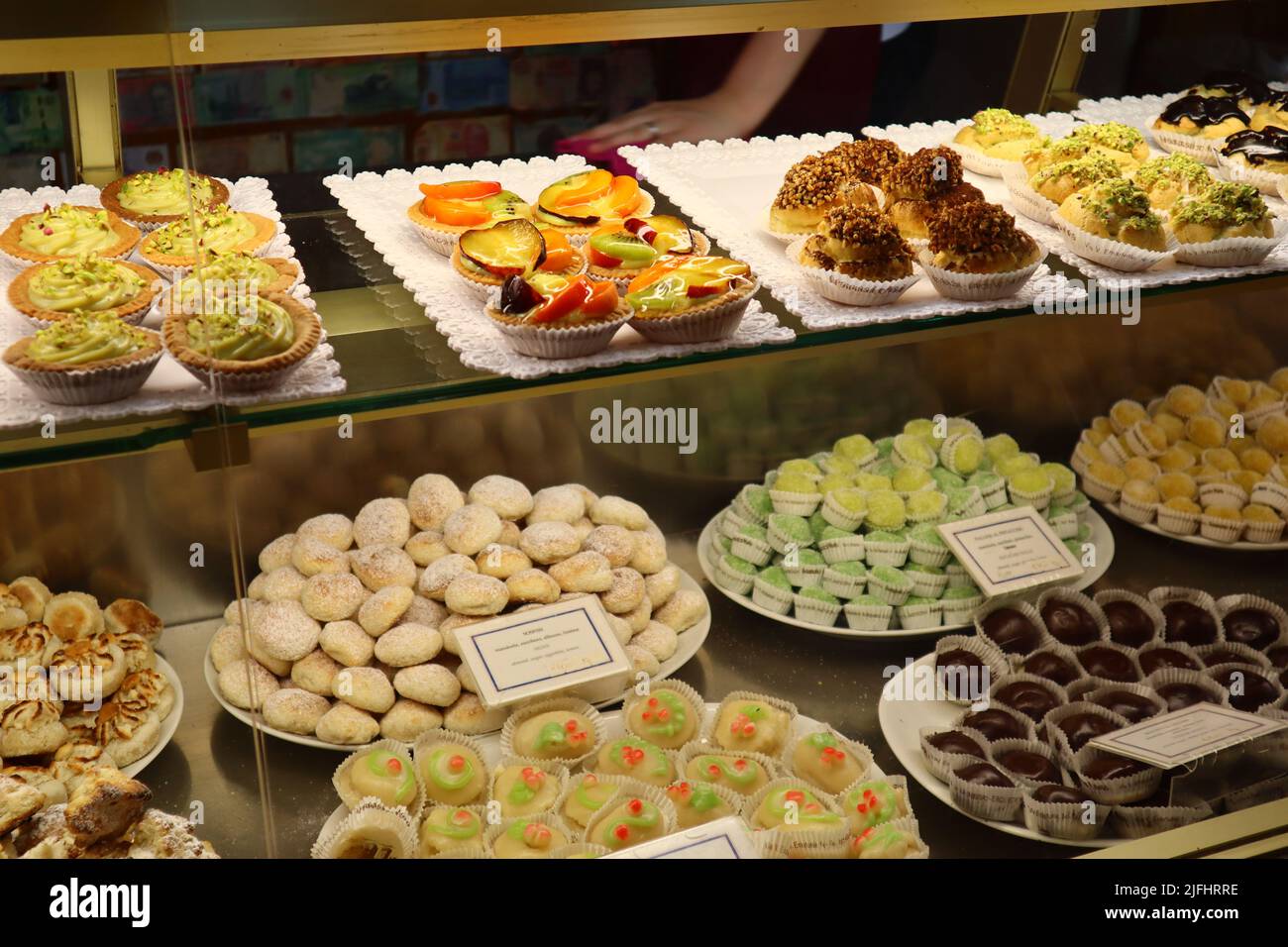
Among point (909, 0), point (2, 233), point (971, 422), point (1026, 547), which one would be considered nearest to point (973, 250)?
point (909, 0)

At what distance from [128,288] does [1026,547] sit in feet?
5.97

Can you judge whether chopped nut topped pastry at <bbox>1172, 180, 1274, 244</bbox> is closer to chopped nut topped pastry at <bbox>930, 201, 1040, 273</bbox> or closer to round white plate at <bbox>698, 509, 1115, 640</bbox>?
chopped nut topped pastry at <bbox>930, 201, 1040, 273</bbox>

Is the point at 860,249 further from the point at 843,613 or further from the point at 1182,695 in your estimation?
the point at 1182,695

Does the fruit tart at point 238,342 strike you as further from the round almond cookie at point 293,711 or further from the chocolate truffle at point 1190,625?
the chocolate truffle at point 1190,625

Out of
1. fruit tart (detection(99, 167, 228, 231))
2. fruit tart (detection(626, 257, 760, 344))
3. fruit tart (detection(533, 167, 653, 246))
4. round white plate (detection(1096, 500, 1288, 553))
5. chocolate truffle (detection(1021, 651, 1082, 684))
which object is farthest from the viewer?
round white plate (detection(1096, 500, 1288, 553))

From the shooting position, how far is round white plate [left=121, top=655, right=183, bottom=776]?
2.20 metres

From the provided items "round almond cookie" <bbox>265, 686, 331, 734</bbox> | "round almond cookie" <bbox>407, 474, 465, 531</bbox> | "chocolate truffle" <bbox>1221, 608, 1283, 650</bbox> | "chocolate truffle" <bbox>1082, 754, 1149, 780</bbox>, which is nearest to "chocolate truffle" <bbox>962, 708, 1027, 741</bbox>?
"chocolate truffle" <bbox>1082, 754, 1149, 780</bbox>

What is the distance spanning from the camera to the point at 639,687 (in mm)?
2434

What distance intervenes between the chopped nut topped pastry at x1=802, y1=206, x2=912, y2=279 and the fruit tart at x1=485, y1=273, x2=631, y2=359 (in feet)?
1.22

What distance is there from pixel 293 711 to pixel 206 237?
31.6 inches

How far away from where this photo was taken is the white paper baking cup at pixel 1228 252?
7.21 feet

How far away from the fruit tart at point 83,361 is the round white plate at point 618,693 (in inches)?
25.8

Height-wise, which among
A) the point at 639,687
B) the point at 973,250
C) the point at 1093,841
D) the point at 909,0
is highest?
the point at 909,0
